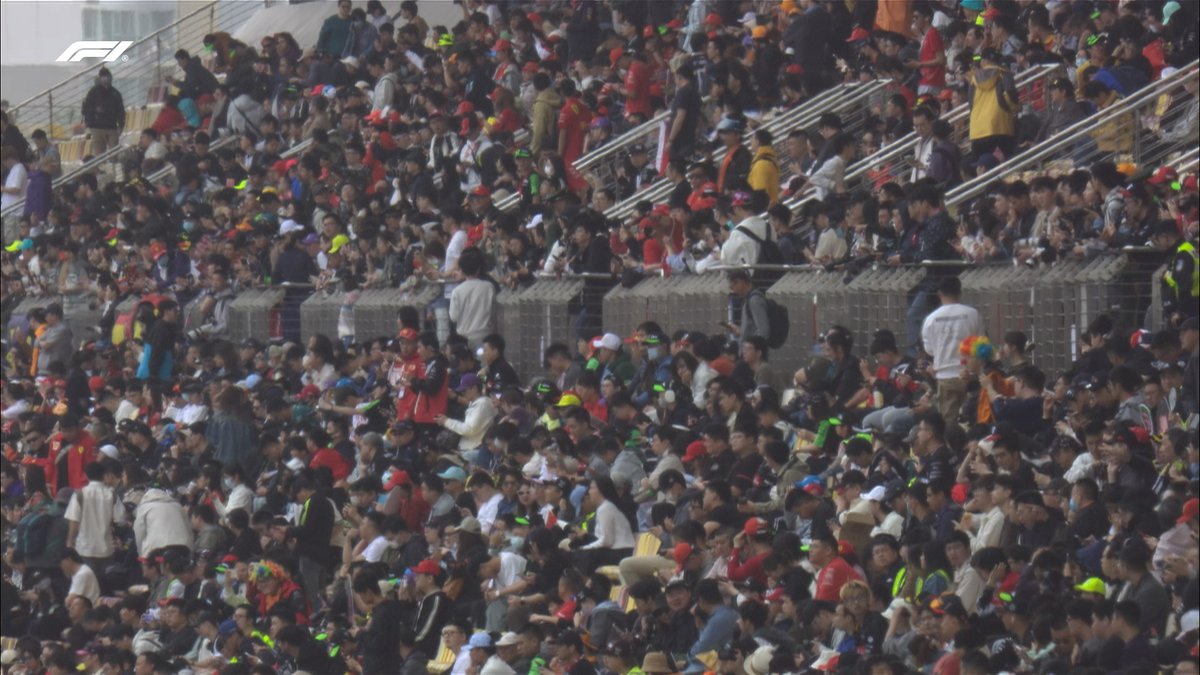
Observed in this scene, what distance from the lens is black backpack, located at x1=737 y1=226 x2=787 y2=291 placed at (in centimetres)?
1811

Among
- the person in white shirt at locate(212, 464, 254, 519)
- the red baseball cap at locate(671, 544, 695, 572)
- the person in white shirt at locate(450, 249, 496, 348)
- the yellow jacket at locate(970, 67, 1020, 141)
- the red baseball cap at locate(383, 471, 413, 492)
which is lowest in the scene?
the red baseball cap at locate(671, 544, 695, 572)

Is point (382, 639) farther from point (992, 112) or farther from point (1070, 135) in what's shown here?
point (1070, 135)

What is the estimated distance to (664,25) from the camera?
2455 cm

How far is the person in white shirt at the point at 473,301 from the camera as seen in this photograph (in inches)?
821

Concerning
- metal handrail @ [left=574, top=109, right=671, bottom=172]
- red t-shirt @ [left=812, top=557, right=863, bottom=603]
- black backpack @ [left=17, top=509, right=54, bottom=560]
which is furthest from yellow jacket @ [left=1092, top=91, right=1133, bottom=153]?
black backpack @ [left=17, top=509, right=54, bottom=560]

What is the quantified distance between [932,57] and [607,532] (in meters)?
6.13

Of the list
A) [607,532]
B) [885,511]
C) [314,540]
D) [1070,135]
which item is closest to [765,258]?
[1070,135]

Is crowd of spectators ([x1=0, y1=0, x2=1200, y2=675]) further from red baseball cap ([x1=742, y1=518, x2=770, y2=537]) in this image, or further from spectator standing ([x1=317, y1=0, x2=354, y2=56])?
spectator standing ([x1=317, y1=0, x2=354, y2=56])

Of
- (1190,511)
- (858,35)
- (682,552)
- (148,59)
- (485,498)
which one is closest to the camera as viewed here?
(1190,511)

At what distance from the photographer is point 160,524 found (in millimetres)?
20688

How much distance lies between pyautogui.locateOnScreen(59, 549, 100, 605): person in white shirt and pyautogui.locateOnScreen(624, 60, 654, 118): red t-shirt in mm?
6584

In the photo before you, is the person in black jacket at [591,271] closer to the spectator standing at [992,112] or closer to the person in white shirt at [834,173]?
the person in white shirt at [834,173]

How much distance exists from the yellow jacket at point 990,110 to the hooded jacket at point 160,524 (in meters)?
7.28

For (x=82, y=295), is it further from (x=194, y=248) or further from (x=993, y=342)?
(x=993, y=342)
